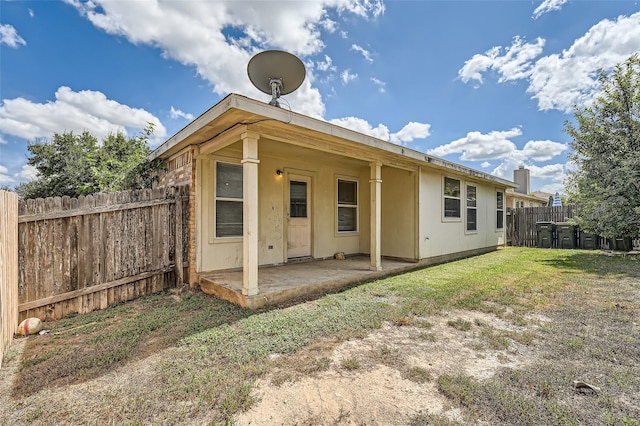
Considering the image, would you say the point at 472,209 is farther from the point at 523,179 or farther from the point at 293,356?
the point at 523,179

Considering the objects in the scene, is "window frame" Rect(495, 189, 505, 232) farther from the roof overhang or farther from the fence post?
the fence post

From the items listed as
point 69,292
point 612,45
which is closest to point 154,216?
point 69,292

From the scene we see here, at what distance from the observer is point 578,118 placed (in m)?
9.39

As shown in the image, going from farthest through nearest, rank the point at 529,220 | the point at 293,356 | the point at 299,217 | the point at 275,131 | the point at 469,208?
the point at 529,220 → the point at 469,208 → the point at 299,217 → the point at 275,131 → the point at 293,356

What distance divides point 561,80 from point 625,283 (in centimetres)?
1021

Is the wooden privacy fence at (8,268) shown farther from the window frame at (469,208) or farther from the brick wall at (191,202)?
the window frame at (469,208)

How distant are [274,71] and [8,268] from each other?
3.97 m

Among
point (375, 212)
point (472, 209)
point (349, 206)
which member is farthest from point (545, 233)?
point (375, 212)

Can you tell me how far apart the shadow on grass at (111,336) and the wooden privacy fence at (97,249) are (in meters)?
0.28

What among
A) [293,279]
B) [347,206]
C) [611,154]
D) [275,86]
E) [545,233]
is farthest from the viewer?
[545,233]

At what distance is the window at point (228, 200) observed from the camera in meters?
5.40

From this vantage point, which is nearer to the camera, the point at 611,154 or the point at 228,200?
the point at 228,200

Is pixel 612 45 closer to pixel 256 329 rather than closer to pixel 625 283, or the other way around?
pixel 625 283

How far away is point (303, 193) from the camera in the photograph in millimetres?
6953
